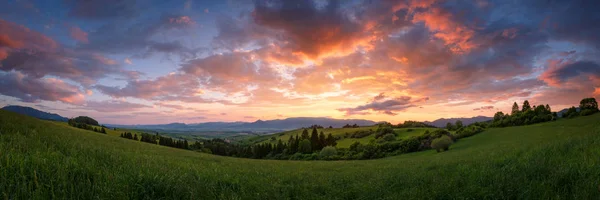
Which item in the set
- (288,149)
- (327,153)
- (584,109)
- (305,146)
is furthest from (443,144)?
(288,149)

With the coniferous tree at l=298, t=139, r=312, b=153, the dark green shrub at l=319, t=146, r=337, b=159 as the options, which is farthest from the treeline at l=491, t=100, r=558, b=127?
the coniferous tree at l=298, t=139, r=312, b=153

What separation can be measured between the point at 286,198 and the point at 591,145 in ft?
44.6

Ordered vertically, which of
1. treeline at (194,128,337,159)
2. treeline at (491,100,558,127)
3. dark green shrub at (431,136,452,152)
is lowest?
treeline at (194,128,337,159)

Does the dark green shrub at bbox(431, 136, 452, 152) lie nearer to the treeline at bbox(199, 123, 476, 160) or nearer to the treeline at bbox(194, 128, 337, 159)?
the treeline at bbox(199, 123, 476, 160)

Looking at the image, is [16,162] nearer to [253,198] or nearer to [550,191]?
[253,198]

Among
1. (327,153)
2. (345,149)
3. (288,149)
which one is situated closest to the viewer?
(327,153)

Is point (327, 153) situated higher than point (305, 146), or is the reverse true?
point (305, 146)

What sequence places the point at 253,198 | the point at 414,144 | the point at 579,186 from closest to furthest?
the point at 579,186 → the point at 253,198 → the point at 414,144

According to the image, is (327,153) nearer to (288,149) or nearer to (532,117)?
(288,149)

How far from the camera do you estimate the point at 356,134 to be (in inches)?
5896

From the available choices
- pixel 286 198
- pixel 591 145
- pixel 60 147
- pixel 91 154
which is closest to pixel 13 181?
pixel 91 154

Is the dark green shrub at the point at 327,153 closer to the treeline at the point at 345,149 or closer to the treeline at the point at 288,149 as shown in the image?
the treeline at the point at 345,149

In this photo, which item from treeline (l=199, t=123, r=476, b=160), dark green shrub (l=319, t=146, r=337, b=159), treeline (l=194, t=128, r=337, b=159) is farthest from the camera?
treeline (l=194, t=128, r=337, b=159)

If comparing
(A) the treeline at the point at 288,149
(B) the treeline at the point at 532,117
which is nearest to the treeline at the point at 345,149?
(A) the treeline at the point at 288,149
